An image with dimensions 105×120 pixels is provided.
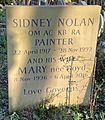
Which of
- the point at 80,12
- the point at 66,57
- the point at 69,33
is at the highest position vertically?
the point at 80,12

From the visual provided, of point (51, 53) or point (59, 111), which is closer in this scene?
point (51, 53)

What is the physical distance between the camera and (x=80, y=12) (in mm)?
3152

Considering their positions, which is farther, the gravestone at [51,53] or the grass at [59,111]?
the grass at [59,111]

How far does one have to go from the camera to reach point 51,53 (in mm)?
3320

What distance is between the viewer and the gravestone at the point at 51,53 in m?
3.11

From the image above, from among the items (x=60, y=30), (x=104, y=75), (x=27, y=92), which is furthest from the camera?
(x=104, y=75)

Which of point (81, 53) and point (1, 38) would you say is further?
point (1, 38)

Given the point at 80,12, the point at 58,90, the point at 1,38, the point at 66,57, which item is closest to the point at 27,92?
the point at 58,90

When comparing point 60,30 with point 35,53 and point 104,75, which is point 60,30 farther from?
point 104,75

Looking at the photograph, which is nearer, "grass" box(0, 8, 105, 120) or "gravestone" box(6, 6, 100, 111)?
"gravestone" box(6, 6, 100, 111)

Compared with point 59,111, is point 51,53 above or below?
above

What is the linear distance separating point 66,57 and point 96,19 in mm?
518

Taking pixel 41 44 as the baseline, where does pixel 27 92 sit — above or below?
below

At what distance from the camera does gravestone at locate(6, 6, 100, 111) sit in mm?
3111
